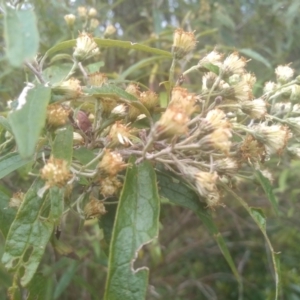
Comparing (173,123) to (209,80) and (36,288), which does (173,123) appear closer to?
(209,80)

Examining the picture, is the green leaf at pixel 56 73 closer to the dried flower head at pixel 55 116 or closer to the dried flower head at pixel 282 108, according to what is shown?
the dried flower head at pixel 55 116

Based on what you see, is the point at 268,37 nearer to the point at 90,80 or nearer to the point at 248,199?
the point at 248,199

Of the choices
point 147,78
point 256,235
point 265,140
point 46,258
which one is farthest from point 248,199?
point 265,140

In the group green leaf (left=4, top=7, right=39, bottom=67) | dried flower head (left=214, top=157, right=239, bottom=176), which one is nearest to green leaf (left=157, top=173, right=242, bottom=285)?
dried flower head (left=214, top=157, right=239, bottom=176)

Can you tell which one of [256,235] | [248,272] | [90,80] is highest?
[90,80]

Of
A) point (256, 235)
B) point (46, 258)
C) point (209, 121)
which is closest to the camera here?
point (209, 121)

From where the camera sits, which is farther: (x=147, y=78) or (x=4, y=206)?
(x=147, y=78)

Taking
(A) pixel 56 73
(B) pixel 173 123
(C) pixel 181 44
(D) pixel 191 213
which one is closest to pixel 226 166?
(B) pixel 173 123
